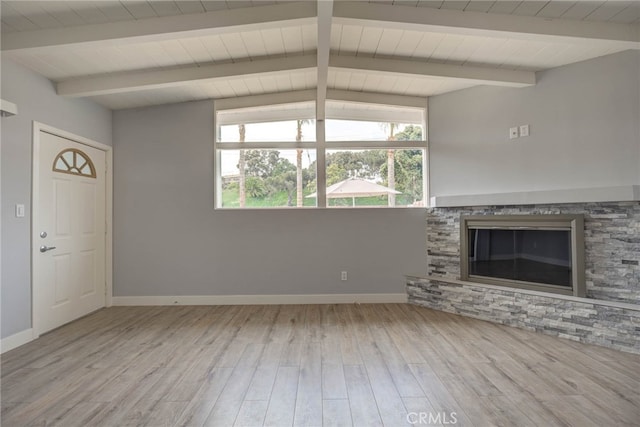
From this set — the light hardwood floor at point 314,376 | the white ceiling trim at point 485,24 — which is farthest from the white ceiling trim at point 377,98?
the light hardwood floor at point 314,376

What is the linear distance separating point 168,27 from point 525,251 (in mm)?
4220

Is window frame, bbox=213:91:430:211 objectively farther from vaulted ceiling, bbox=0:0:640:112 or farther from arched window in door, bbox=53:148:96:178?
arched window in door, bbox=53:148:96:178

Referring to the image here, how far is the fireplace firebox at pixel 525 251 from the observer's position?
3.21 meters

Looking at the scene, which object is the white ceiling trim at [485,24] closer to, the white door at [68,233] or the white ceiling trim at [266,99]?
the white ceiling trim at [266,99]

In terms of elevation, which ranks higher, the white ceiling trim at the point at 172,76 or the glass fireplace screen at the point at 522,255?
the white ceiling trim at the point at 172,76

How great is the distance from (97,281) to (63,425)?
2.69 m

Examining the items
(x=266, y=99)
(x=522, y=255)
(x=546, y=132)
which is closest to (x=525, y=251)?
(x=522, y=255)

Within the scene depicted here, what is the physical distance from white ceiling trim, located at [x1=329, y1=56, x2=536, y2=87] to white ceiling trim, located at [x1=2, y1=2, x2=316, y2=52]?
0.94 metres

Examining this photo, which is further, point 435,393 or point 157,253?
point 157,253

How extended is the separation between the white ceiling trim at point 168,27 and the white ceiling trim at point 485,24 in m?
0.42

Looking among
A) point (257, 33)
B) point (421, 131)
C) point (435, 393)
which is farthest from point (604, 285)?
point (257, 33)

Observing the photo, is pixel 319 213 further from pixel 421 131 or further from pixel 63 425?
pixel 63 425

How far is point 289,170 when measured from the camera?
14.6 ft

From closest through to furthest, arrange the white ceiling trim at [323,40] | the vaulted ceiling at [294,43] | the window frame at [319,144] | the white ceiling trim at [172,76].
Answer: the white ceiling trim at [323,40], the vaulted ceiling at [294,43], the white ceiling trim at [172,76], the window frame at [319,144]
